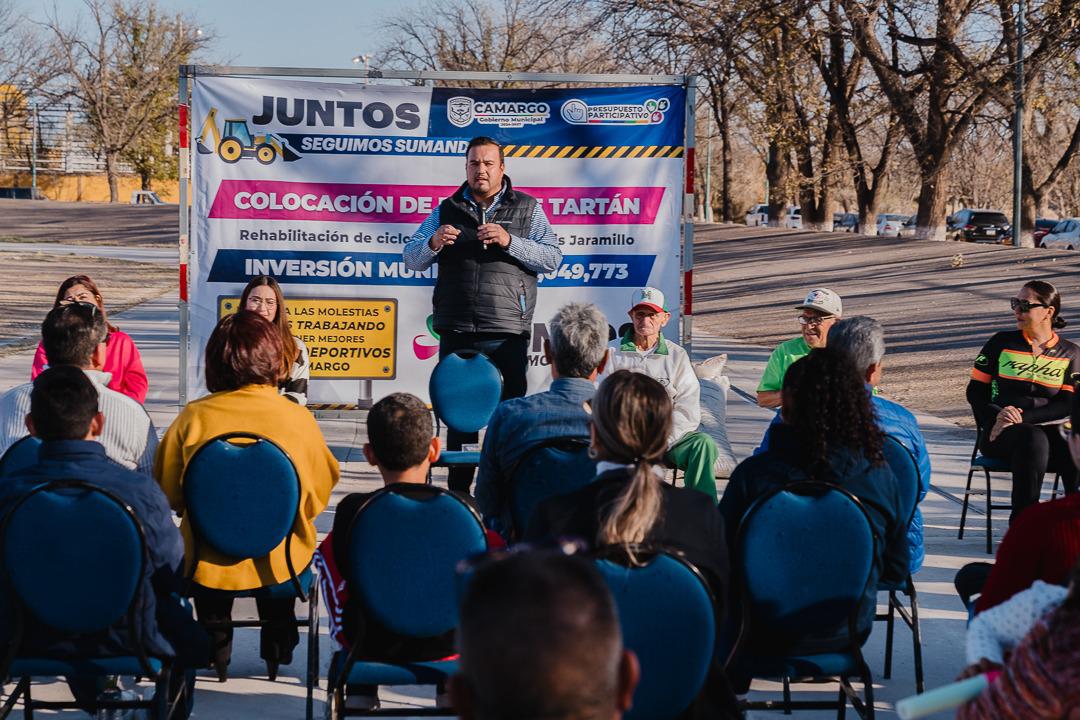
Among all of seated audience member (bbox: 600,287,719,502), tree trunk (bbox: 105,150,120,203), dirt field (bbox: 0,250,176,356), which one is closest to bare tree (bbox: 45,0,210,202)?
tree trunk (bbox: 105,150,120,203)

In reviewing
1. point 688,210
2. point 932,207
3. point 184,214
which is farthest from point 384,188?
point 932,207

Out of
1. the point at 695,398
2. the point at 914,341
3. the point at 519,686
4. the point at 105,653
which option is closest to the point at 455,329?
the point at 695,398

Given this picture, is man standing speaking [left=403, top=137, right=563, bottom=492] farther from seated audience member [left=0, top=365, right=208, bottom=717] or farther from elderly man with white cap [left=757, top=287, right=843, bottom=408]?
seated audience member [left=0, top=365, right=208, bottom=717]

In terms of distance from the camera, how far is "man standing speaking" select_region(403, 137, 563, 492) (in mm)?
7254

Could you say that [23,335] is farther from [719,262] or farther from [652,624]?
[719,262]

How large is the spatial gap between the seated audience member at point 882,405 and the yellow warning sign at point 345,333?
179 inches

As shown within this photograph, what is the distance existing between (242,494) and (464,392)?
2.96 meters

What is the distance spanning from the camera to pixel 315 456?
4.38 meters

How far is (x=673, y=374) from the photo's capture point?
6.05 m

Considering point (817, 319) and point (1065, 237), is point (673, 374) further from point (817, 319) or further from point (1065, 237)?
point (1065, 237)

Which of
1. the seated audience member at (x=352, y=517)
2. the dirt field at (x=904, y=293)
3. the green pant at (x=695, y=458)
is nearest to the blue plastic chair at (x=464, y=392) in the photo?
the green pant at (x=695, y=458)

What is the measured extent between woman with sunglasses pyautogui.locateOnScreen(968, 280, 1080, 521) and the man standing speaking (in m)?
2.62

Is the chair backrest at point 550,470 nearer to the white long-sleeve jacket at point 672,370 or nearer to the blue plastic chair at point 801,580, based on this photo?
the blue plastic chair at point 801,580

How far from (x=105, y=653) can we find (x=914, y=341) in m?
12.7
